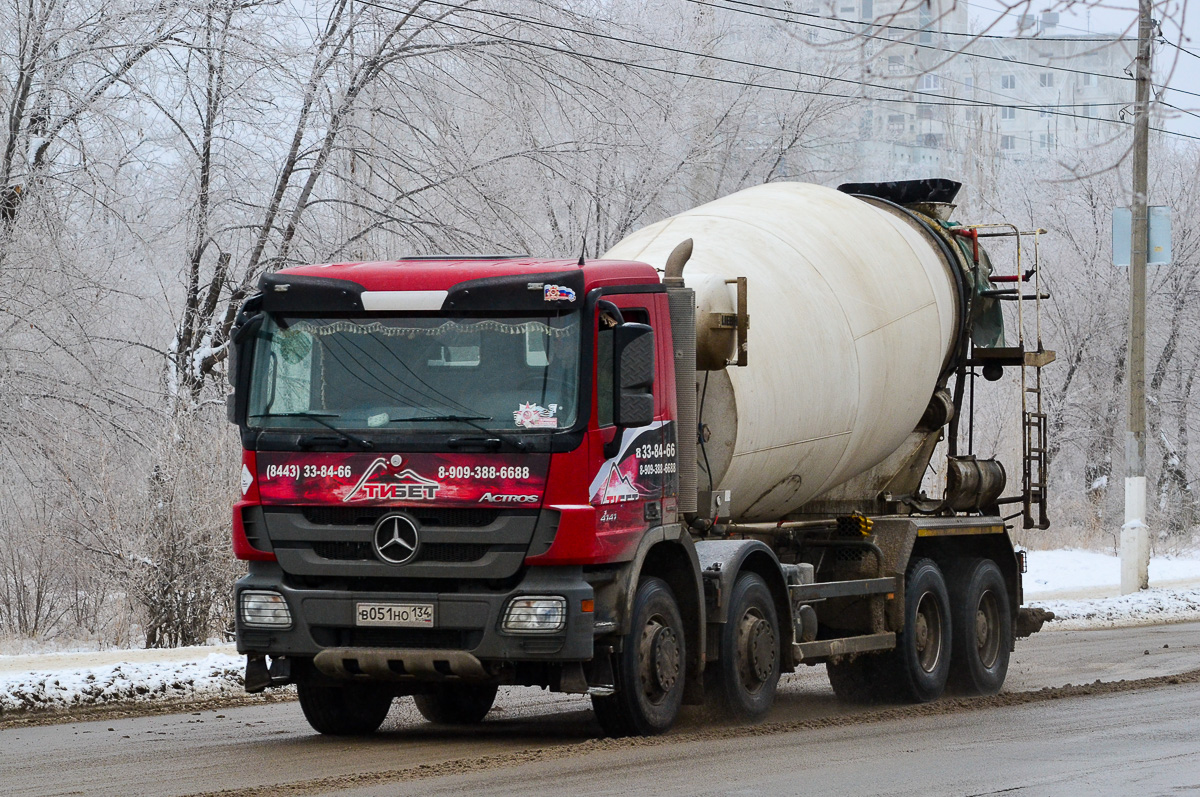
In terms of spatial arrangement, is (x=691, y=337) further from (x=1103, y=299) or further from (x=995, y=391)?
(x=1103, y=299)

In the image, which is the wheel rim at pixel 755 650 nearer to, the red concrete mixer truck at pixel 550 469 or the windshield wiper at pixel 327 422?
the red concrete mixer truck at pixel 550 469

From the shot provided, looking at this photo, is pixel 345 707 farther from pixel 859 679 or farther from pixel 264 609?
pixel 859 679

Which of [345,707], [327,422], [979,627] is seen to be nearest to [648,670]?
[345,707]

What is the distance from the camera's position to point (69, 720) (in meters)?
10.2

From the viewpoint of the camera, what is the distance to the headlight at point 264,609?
28.4 ft

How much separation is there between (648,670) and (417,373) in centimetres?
208

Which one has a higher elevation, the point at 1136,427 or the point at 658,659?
the point at 1136,427

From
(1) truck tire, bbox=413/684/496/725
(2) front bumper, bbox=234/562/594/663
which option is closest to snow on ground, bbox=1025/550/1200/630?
(1) truck tire, bbox=413/684/496/725

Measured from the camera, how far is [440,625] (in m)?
8.42

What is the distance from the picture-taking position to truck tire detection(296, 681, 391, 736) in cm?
949

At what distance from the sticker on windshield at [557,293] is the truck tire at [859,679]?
4.48 meters

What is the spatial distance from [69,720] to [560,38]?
10601 mm

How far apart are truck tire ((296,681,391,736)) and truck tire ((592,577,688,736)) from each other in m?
1.64

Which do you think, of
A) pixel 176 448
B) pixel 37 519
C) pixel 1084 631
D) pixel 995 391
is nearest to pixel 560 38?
pixel 176 448
